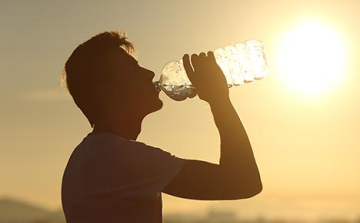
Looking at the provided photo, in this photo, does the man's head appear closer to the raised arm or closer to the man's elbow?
the raised arm

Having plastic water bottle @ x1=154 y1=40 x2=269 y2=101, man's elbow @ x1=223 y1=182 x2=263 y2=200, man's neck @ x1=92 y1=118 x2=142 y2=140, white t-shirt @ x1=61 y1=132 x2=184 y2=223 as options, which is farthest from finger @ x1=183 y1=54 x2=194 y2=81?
plastic water bottle @ x1=154 y1=40 x2=269 y2=101

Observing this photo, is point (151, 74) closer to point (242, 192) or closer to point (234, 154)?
point (234, 154)

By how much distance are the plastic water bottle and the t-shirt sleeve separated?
1.43 meters

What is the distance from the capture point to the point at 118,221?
2.58 m

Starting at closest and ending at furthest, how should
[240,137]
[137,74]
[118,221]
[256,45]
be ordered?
[118,221] < [240,137] < [137,74] < [256,45]

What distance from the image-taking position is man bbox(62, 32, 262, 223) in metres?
2.60

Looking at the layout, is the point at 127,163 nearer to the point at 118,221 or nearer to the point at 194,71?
the point at 118,221

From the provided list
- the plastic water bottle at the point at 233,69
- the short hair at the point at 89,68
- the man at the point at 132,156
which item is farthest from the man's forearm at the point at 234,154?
the plastic water bottle at the point at 233,69

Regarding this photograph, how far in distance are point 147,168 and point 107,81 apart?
59cm

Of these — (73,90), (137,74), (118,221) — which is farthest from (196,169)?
(73,90)

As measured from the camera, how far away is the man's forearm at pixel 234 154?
269 cm

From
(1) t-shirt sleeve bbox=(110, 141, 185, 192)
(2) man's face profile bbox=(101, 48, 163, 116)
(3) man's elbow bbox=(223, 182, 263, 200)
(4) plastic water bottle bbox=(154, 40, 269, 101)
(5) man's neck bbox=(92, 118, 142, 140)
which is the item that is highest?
(4) plastic water bottle bbox=(154, 40, 269, 101)

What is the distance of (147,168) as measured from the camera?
2584 millimetres

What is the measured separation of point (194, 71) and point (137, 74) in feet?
0.89
